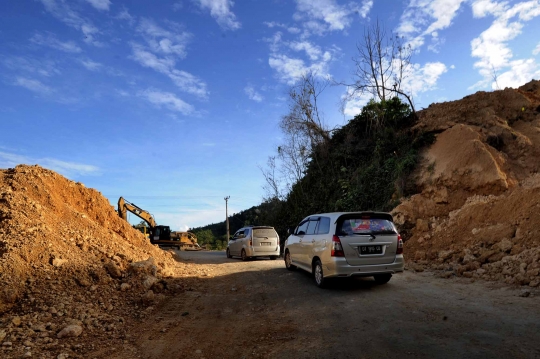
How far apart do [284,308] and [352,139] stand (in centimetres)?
1974

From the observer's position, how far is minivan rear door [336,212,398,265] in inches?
315

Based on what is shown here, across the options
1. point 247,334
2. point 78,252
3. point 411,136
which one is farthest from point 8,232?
point 411,136

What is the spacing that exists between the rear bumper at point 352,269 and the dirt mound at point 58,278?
154 inches

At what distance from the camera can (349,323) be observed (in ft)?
18.2

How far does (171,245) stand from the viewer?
33344 mm

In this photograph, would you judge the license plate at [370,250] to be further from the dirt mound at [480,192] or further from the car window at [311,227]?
the dirt mound at [480,192]

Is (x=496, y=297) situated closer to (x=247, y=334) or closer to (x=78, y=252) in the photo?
(x=247, y=334)

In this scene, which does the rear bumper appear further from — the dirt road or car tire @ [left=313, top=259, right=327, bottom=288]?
the dirt road

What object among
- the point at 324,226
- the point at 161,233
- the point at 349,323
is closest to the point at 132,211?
the point at 161,233

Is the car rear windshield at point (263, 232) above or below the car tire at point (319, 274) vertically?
above

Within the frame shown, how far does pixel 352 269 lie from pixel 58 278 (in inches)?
240

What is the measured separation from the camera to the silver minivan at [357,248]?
7.97m

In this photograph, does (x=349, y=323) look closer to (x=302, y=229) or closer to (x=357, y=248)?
(x=357, y=248)

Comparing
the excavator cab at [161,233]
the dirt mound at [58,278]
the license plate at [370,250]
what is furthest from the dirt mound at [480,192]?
the excavator cab at [161,233]
